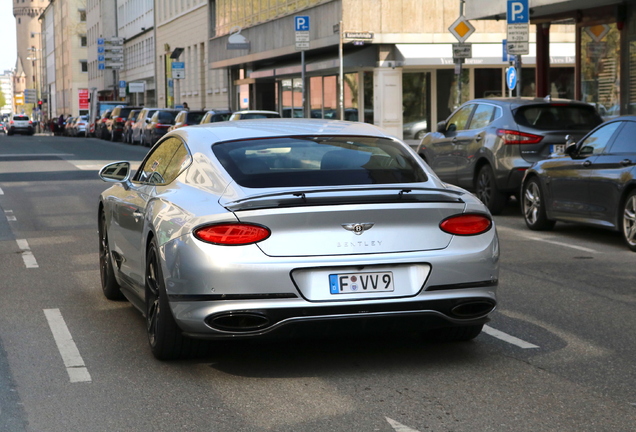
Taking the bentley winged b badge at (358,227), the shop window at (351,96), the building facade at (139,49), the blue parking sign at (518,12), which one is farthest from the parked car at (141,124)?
the bentley winged b badge at (358,227)

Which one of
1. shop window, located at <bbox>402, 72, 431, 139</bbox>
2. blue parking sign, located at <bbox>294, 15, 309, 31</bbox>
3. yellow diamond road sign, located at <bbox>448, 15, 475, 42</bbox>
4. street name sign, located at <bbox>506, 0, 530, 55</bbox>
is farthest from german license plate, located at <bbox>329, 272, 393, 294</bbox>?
shop window, located at <bbox>402, 72, 431, 139</bbox>

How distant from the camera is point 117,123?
58.1m

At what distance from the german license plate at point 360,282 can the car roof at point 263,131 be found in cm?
132

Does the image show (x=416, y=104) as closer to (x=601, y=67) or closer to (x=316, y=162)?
(x=601, y=67)

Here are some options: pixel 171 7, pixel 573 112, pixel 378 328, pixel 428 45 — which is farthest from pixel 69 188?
pixel 171 7

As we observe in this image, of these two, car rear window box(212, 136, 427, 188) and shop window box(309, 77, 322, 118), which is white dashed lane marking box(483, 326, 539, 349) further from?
shop window box(309, 77, 322, 118)

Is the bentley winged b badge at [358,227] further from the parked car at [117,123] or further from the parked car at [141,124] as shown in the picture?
the parked car at [117,123]

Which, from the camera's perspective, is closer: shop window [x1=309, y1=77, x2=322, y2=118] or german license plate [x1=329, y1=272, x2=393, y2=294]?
german license plate [x1=329, y1=272, x2=393, y2=294]

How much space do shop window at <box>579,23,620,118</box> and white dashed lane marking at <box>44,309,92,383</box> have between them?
61.8 ft

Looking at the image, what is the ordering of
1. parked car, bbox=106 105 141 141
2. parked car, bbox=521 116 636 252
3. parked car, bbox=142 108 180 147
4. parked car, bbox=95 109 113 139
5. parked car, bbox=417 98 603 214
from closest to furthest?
1. parked car, bbox=521 116 636 252
2. parked car, bbox=417 98 603 214
3. parked car, bbox=142 108 180 147
4. parked car, bbox=106 105 141 141
5. parked car, bbox=95 109 113 139

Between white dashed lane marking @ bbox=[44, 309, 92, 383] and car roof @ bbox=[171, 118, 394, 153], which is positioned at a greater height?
car roof @ bbox=[171, 118, 394, 153]

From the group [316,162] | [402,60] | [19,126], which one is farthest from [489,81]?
[19,126]

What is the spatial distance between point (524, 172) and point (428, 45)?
25.2m

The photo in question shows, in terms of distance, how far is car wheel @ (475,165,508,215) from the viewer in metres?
15.6
